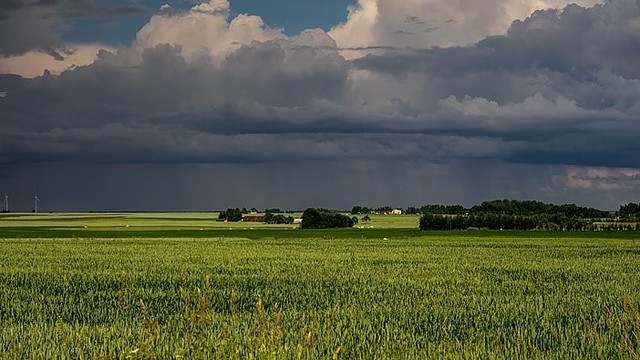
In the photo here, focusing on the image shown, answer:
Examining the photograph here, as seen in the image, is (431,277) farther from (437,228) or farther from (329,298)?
(437,228)

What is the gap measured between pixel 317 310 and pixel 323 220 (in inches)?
4969

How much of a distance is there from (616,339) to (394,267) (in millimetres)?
21361

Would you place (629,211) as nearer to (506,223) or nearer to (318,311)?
(506,223)

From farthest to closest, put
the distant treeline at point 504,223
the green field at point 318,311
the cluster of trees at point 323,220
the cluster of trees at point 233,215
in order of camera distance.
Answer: the cluster of trees at point 233,215 → the cluster of trees at point 323,220 → the distant treeline at point 504,223 → the green field at point 318,311

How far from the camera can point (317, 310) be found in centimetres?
1900

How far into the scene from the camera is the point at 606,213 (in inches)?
6811

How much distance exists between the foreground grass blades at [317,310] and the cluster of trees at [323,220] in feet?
346

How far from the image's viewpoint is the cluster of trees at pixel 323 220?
14339 cm

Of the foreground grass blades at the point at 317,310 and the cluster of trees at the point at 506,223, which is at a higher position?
the cluster of trees at the point at 506,223

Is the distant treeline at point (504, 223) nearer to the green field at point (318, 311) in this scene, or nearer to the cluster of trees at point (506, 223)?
the cluster of trees at point (506, 223)

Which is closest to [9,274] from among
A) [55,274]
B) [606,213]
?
[55,274]

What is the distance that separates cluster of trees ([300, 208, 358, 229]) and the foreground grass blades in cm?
10542

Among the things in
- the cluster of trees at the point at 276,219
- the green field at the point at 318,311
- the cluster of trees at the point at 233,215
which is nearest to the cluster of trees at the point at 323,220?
the cluster of trees at the point at 276,219

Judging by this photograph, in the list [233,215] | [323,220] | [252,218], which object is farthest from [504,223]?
[233,215]
